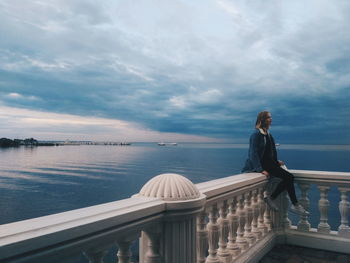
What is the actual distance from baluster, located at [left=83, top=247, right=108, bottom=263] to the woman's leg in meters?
3.40

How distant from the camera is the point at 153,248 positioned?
1.82 m

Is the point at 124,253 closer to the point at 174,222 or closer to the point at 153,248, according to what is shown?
the point at 153,248

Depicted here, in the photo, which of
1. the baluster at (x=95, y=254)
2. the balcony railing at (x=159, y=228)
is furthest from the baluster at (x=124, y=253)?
the baluster at (x=95, y=254)

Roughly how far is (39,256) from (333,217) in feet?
67.6

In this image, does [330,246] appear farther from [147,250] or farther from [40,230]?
[40,230]

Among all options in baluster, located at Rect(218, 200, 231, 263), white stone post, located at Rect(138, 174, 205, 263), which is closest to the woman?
baluster, located at Rect(218, 200, 231, 263)

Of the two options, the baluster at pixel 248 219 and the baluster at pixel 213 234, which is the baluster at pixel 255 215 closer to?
the baluster at pixel 248 219

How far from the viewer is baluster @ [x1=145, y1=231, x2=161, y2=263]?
5.90ft

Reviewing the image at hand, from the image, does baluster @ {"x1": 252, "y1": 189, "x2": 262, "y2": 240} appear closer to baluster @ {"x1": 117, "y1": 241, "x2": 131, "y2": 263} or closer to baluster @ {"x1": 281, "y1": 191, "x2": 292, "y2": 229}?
baluster @ {"x1": 281, "y1": 191, "x2": 292, "y2": 229}

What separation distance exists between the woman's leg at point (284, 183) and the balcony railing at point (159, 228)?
32 centimetres

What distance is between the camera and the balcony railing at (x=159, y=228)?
1154 millimetres

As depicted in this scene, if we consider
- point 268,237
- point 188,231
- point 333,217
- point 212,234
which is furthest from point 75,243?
point 333,217

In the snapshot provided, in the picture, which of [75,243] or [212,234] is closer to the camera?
[75,243]

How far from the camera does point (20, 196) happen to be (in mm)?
31688
